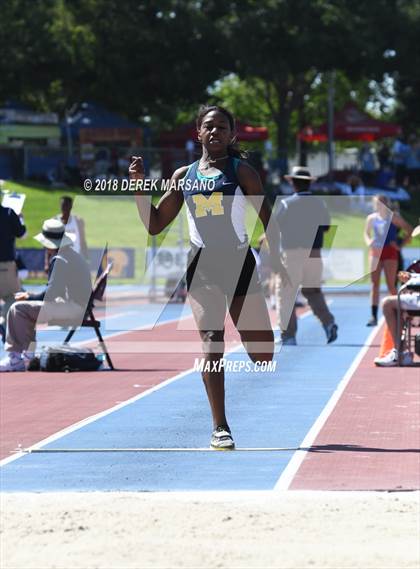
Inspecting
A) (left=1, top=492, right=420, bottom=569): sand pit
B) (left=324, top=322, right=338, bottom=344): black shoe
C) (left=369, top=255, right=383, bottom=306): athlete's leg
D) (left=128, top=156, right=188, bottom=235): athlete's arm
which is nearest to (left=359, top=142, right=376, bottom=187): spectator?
(left=369, top=255, right=383, bottom=306): athlete's leg

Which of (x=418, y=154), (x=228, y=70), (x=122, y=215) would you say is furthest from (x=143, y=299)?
(x=228, y=70)

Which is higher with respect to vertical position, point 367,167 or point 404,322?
point 367,167

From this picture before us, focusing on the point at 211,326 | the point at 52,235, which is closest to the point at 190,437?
the point at 211,326

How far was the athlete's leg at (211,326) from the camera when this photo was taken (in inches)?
340

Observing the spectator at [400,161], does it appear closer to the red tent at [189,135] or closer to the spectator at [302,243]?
the red tent at [189,135]

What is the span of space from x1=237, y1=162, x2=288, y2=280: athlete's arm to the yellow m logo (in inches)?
7.0

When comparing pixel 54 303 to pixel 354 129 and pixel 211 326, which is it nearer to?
pixel 211 326

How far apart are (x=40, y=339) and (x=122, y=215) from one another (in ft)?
67.2

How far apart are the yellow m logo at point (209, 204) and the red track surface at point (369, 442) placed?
171cm

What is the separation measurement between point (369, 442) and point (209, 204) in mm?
2319

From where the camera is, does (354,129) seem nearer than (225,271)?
No

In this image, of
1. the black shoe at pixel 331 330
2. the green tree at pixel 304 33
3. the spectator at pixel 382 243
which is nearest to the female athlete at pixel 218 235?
the black shoe at pixel 331 330

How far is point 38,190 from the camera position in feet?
130

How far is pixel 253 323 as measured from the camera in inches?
342
